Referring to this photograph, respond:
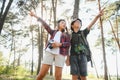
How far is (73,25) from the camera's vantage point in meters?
6.02

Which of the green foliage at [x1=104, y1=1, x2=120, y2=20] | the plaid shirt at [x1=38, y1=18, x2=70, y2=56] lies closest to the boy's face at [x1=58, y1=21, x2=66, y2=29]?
the plaid shirt at [x1=38, y1=18, x2=70, y2=56]

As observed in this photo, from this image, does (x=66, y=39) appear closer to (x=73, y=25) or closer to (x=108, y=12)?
(x=73, y=25)

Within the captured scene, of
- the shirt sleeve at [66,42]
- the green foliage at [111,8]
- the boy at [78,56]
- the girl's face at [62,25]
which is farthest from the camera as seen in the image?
the green foliage at [111,8]

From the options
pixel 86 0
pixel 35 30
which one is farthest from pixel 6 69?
pixel 35 30

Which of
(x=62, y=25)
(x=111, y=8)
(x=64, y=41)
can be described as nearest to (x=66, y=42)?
(x=64, y=41)

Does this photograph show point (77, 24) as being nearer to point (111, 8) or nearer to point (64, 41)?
point (64, 41)

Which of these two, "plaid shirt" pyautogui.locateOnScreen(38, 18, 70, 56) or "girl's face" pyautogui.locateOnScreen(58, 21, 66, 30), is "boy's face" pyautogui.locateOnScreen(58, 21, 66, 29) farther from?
"plaid shirt" pyautogui.locateOnScreen(38, 18, 70, 56)

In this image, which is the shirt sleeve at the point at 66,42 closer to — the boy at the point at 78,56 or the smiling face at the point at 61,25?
the boy at the point at 78,56

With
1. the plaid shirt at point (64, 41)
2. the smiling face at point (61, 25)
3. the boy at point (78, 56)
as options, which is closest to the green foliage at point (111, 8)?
the smiling face at point (61, 25)

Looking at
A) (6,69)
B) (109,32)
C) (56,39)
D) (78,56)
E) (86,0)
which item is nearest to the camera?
(78,56)

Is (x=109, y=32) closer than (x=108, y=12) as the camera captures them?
No

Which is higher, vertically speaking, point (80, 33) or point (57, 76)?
point (80, 33)

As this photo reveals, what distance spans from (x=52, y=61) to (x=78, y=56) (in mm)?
683

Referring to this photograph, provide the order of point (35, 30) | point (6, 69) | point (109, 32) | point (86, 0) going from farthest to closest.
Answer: point (35, 30) → point (109, 32) → point (86, 0) → point (6, 69)
